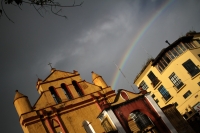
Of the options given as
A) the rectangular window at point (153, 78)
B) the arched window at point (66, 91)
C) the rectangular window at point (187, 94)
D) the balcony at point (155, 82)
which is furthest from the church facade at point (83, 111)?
the rectangular window at point (153, 78)

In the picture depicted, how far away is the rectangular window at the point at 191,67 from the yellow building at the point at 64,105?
1528cm

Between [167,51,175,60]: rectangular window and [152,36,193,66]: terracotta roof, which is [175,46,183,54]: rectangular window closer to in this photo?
[152,36,193,66]: terracotta roof

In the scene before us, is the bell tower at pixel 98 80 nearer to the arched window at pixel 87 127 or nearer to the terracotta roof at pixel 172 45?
the arched window at pixel 87 127

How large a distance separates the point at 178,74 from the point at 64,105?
20.8 meters

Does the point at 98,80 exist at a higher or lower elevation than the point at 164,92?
higher

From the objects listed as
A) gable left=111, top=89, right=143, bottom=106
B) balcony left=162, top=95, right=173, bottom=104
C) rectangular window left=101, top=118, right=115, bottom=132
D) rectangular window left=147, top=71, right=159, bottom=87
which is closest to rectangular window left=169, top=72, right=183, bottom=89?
balcony left=162, top=95, right=173, bottom=104

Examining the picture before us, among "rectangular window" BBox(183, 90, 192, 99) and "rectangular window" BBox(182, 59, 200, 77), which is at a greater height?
"rectangular window" BBox(182, 59, 200, 77)

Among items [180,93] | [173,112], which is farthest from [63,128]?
[180,93]

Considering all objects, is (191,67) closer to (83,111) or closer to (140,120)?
(140,120)

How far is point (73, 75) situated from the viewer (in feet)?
82.2

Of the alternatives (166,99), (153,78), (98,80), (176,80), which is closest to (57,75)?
(98,80)

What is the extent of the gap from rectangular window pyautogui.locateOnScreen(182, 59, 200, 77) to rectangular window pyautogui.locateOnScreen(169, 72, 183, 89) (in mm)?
2243

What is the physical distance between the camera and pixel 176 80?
34438mm

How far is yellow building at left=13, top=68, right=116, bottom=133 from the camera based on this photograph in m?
19.9
